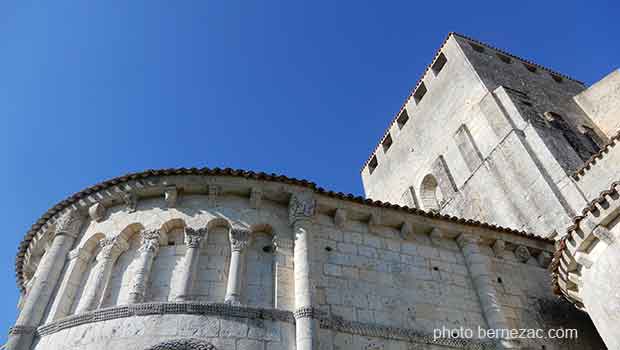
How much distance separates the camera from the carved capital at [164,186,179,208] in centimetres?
788

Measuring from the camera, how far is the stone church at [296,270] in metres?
6.42

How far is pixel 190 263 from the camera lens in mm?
7066

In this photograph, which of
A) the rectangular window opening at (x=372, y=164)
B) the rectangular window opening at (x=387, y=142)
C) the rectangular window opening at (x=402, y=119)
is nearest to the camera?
the rectangular window opening at (x=402, y=119)

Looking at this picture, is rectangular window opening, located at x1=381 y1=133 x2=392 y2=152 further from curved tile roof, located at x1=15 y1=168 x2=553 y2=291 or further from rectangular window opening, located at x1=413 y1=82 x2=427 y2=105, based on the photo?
curved tile roof, located at x1=15 y1=168 x2=553 y2=291

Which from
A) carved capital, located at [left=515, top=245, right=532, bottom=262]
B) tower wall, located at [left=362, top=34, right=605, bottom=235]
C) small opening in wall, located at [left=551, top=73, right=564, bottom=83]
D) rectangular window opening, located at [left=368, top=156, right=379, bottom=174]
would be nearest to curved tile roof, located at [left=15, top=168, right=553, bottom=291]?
carved capital, located at [left=515, top=245, right=532, bottom=262]

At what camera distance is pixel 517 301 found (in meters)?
8.56

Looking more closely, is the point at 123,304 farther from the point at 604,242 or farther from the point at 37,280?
the point at 604,242

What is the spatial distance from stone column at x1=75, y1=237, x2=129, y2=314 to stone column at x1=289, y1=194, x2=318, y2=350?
2.83m

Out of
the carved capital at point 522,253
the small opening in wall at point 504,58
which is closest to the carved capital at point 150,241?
the carved capital at point 522,253

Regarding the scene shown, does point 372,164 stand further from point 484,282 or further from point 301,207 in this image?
point 301,207

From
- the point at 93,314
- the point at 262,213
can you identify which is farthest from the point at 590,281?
the point at 93,314

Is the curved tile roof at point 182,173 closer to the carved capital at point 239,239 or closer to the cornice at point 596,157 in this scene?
the carved capital at point 239,239

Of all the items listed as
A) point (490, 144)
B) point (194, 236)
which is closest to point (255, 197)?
point (194, 236)

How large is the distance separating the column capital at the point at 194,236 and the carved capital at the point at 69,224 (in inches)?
85.0
